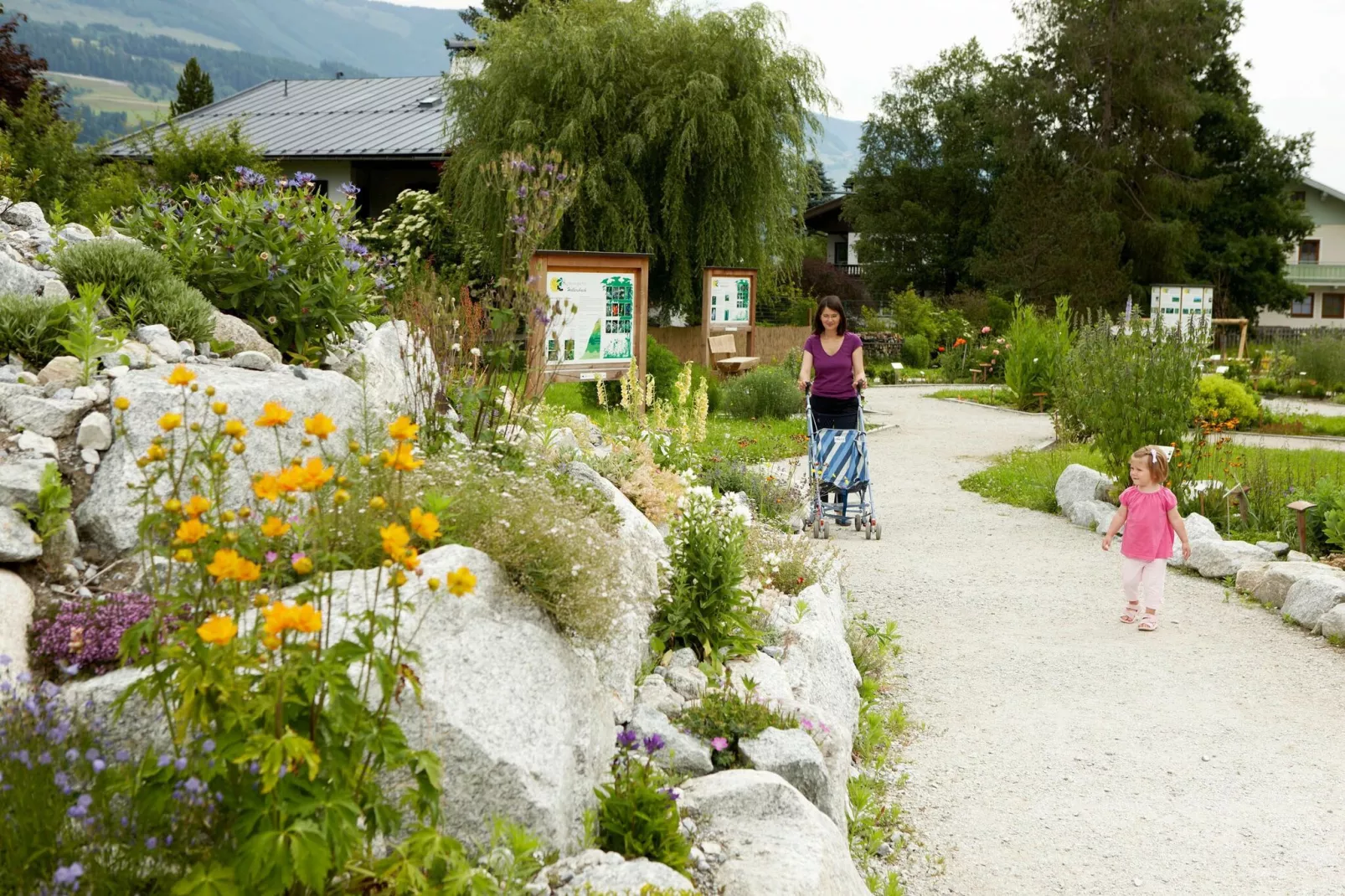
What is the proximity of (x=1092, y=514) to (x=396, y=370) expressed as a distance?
6.50 m

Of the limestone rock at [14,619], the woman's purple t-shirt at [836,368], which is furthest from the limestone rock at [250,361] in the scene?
the woman's purple t-shirt at [836,368]

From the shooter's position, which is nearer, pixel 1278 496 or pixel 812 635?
pixel 812 635

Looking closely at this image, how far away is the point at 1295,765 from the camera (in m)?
5.26

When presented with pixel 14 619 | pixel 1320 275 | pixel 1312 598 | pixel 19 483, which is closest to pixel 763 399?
pixel 1312 598

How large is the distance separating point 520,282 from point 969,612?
3687 millimetres

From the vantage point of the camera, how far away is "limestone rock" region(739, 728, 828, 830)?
4.24m

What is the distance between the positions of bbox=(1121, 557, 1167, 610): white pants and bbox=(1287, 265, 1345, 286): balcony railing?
175ft

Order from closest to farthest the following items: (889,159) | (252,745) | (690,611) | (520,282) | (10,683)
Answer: (252,745), (10,683), (690,611), (520,282), (889,159)

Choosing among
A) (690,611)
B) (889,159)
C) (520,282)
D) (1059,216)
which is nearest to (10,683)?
(690,611)

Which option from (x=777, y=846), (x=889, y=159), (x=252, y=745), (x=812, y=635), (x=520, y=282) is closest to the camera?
(x=252, y=745)

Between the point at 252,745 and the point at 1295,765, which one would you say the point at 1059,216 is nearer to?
the point at 1295,765

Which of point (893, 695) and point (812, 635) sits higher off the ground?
point (812, 635)

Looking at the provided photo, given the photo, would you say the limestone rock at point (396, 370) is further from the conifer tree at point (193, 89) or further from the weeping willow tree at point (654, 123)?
the conifer tree at point (193, 89)

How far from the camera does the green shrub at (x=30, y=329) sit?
5211 mm
